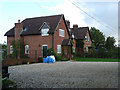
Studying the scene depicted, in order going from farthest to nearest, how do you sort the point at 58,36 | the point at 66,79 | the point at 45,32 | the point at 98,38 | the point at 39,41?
the point at 98,38 → the point at 58,36 → the point at 39,41 → the point at 45,32 → the point at 66,79

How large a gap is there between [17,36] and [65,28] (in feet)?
27.3

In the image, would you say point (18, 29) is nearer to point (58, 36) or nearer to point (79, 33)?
point (58, 36)

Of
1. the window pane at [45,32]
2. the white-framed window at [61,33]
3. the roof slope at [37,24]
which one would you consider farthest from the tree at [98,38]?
the window pane at [45,32]

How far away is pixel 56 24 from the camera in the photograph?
29.8m

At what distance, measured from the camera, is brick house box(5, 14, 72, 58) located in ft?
95.6

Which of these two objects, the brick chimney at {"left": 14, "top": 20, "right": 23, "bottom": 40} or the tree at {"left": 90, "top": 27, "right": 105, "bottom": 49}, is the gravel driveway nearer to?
the brick chimney at {"left": 14, "top": 20, "right": 23, "bottom": 40}

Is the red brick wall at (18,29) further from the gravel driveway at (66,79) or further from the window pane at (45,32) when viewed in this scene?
the gravel driveway at (66,79)

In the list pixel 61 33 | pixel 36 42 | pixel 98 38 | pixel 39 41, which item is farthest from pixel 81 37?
pixel 98 38

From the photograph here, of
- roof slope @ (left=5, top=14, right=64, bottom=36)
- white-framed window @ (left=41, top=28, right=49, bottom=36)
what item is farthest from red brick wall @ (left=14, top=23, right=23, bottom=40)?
white-framed window @ (left=41, top=28, right=49, bottom=36)

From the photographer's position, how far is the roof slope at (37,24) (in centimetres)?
3016

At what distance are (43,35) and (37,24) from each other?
337 centimetres

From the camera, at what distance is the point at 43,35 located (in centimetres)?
2967

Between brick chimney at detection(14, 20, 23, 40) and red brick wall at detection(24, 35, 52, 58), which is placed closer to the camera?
red brick wall at detection(24, 35, 52, 58)

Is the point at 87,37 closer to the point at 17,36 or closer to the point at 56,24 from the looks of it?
the point at 56,24
